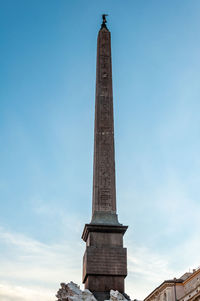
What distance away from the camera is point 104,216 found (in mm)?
10766

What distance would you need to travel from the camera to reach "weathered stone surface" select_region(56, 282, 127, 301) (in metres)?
9.03

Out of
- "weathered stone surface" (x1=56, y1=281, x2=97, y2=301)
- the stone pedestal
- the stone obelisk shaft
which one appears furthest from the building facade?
"weathered stone surface" (x1=56, y1=281, x2=97, y2=301)

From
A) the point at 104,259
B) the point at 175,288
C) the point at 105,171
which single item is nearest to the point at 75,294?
the point at 104,259

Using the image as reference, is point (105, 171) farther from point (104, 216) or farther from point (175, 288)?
point (175, 288)

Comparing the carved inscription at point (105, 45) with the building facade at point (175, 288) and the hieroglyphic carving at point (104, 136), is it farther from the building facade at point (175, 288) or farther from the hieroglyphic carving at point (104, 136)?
the building facade at point (175, 288)

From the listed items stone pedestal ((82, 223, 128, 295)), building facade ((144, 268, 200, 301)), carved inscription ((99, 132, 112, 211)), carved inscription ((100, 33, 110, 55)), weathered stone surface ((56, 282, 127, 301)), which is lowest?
weathered stone surface ((56, 282, 127, 301))

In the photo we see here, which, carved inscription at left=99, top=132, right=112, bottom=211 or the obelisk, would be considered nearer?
the obelisk

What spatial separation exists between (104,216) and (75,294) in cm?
233

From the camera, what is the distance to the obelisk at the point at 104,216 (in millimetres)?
9781

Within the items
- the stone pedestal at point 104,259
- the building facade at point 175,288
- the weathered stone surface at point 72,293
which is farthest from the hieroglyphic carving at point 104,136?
the building facade at point 175,288

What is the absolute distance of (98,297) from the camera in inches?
372

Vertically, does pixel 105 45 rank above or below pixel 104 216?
above

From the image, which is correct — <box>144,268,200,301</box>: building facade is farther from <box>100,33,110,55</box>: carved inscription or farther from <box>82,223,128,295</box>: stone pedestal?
<box>82,223,128,295</box>: stone pedestal

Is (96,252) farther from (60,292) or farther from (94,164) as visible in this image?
(94,164)
